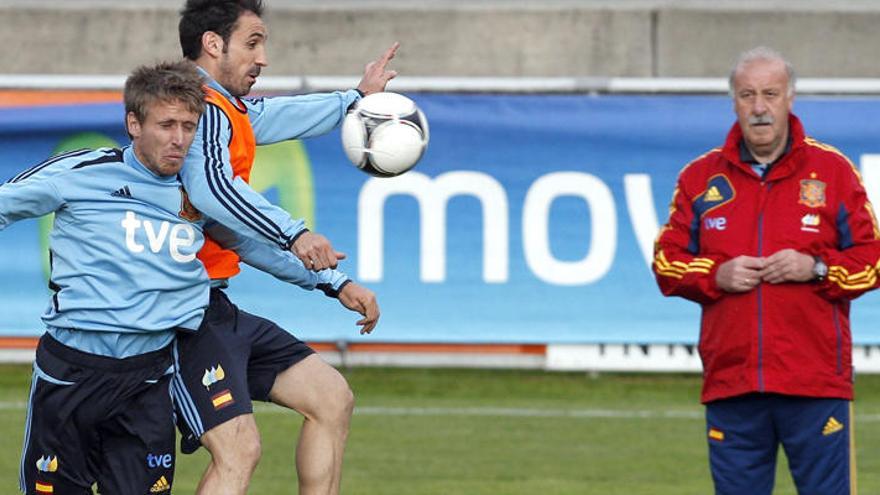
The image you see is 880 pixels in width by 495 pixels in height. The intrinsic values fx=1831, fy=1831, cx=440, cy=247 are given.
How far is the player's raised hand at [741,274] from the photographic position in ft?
20.9

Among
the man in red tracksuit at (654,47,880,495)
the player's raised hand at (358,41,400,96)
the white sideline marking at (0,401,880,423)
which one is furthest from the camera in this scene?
the white sideline marking at (0,401,880,423)

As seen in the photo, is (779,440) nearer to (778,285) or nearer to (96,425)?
(778,285)

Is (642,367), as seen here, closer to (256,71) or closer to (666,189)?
(666,189)

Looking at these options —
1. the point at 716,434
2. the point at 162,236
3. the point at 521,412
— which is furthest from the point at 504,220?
the point at 162,236

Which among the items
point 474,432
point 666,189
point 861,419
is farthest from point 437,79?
point 861,419

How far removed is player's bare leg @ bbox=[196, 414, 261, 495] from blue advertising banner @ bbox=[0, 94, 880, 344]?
17.6 feet

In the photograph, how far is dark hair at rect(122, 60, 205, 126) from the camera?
609cm

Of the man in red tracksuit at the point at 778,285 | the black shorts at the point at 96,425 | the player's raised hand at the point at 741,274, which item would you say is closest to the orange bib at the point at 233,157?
the black shorts at the point at 96,425

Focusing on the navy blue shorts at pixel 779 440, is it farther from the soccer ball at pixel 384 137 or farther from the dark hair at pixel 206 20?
the dark hair at pixel 206 20

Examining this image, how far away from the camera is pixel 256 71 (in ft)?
21.9

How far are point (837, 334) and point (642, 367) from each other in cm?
549

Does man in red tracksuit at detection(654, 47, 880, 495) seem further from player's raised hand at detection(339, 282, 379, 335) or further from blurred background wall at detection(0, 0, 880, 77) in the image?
blurred background wall at detection(0, 0, 880, 77)

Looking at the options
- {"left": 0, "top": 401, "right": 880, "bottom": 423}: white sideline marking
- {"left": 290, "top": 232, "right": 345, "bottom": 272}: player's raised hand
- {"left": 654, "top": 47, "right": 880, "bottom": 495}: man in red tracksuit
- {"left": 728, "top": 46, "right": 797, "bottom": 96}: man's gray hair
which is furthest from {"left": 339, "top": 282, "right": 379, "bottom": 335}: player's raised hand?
{"left": 0, "top": 401, "right": 880, "bottom": 423}: white sideline marking

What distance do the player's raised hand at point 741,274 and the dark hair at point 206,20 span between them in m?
1.97
